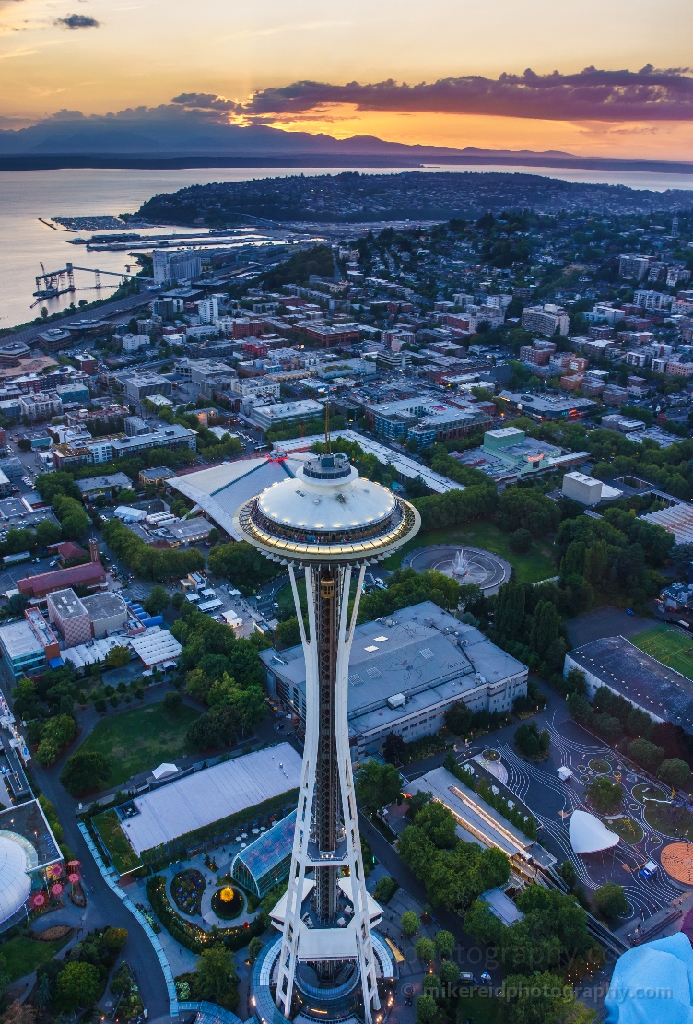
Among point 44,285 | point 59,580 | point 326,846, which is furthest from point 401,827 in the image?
point 44,285

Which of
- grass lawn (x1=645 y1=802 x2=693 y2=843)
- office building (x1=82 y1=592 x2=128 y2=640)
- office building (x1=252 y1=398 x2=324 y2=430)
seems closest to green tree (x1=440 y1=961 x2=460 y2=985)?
grass lawn (x1=645 y1=802 x2=693 y2=843)

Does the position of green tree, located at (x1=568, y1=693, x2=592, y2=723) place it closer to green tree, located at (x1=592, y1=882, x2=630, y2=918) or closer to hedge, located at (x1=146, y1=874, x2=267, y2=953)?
green tree, located at (x1=592, y1=882, x2=630, y2=918)

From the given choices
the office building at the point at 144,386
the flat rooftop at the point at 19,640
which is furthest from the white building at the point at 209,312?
the flat rooftop at the point at 19,640

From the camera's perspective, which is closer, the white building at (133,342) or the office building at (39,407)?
the office building at (39,407)

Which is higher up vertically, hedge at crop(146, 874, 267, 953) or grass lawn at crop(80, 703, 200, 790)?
hedge at crop(146, 874, 267, 953)

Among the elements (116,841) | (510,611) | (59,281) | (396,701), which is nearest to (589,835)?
(396,701)

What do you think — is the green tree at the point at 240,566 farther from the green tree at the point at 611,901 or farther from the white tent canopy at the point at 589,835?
the green tree at the point at 611,901

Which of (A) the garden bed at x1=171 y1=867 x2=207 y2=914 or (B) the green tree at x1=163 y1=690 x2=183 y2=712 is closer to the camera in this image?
(A) the garden bed at x1=171 y1=867 x2=207 y2=914
